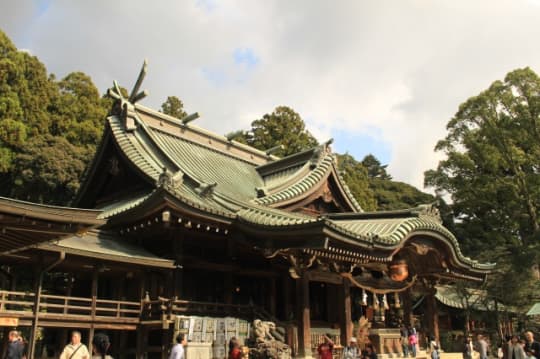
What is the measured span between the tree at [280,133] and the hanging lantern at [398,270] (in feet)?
91.0

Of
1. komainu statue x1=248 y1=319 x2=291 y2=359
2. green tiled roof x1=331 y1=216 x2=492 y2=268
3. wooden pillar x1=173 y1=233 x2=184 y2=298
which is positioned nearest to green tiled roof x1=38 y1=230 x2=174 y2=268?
wooden pillar x1=173 y1=233 x2=184 y2=298

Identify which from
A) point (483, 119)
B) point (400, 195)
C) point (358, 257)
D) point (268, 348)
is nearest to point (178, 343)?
point (268, 348)

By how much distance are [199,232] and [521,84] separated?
32.6 meters

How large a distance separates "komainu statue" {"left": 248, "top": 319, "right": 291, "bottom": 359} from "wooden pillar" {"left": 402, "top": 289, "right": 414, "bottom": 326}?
794cm

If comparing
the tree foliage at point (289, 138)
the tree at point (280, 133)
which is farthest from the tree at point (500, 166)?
Result: the tree at point (280, 133)

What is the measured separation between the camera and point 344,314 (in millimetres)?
18516

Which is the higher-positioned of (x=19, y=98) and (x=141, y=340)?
(x=19, y=98)

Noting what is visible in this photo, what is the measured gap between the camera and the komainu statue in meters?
14.1

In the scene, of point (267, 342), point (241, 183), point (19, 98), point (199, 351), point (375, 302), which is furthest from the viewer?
point (19, 98)

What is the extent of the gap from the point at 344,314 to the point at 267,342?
4889 mm

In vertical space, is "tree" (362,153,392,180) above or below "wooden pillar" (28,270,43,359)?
above

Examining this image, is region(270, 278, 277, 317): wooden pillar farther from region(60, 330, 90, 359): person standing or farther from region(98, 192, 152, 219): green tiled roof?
region(60, 330, 90, 359): person standing

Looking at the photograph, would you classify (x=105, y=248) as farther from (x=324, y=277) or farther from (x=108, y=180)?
(x=324, y=277)

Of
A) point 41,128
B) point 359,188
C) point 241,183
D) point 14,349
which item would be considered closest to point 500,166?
point 359,188
